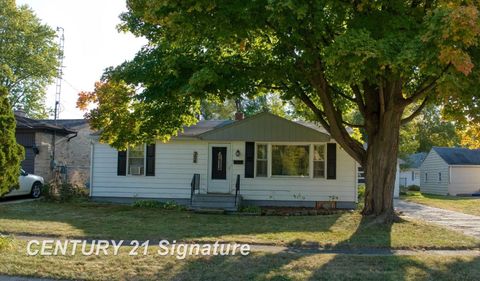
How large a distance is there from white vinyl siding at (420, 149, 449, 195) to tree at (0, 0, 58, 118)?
33917mm

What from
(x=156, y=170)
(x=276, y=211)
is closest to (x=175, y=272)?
(x=276, y=211)

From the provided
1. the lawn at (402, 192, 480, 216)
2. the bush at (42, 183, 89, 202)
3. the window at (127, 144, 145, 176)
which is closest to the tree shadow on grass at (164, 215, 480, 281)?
the window at (127, 144, 145, 176)

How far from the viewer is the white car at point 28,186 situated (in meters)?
21.1

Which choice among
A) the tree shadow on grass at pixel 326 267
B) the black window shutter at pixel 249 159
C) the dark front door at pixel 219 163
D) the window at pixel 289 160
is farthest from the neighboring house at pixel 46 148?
the tree shadow on grass at pixel 326 267

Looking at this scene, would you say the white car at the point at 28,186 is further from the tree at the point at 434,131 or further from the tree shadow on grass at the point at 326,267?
the tree at the point at 434,131

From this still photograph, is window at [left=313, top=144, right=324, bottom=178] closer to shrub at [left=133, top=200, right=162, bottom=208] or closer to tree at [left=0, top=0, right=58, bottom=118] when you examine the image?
shrub at [left=133, top=200, right=162, bottom=208]

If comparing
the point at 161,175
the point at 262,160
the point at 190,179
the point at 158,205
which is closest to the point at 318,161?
the point at 262,160

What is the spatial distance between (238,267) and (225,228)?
17.6ft

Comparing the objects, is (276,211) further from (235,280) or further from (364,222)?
(235,280)

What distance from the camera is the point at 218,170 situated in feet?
68.2

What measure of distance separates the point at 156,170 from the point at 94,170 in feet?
9.01

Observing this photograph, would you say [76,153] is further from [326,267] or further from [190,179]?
[326,267]

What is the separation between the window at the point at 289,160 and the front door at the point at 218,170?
6.76 feet

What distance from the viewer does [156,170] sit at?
830 inches
